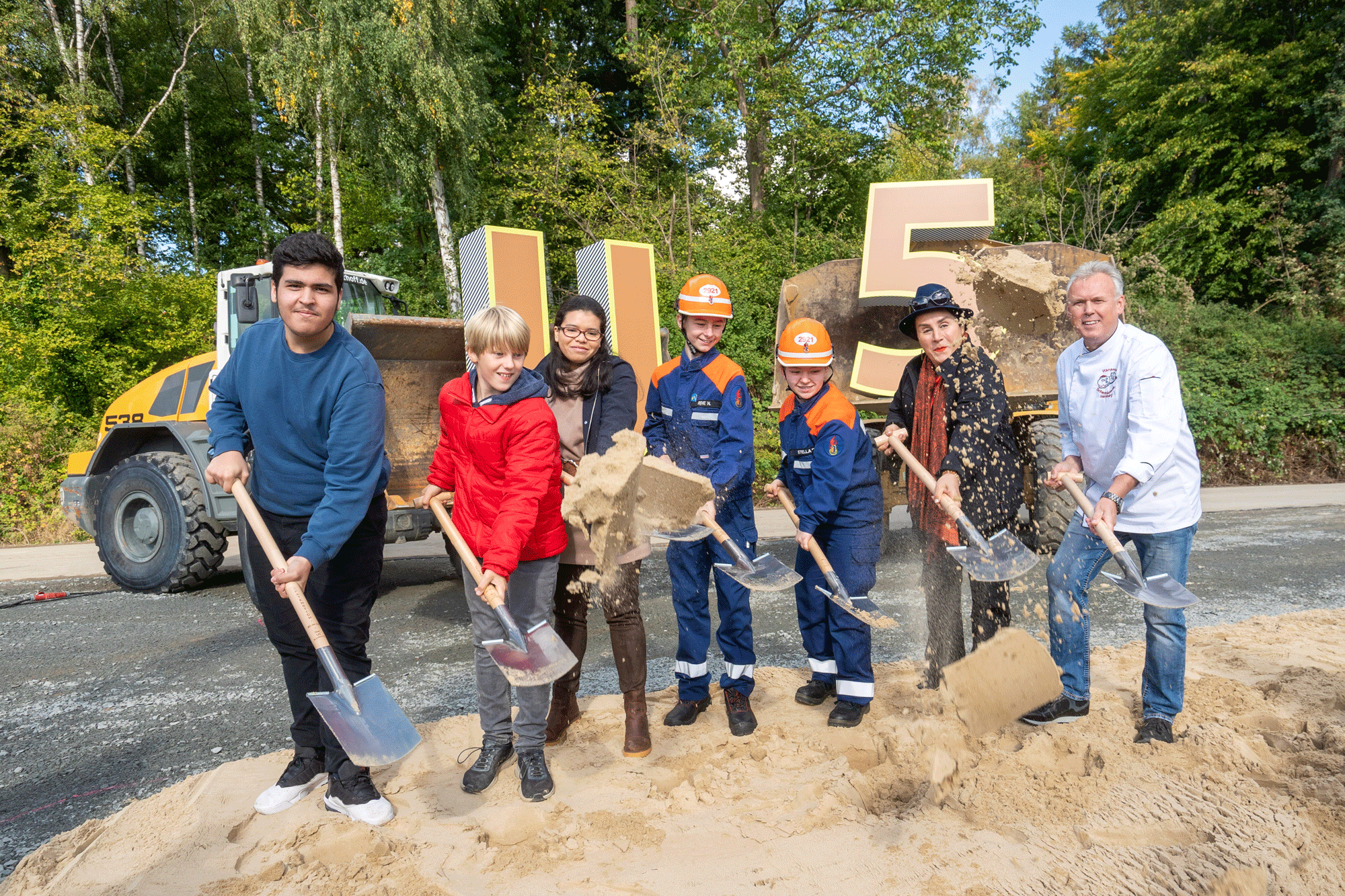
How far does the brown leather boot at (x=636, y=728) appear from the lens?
320 centimetres

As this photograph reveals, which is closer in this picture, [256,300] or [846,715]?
[846,715]

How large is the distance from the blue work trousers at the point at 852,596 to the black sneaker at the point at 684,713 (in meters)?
0.64

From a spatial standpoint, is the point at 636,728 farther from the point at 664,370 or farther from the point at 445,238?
the point at 445,238

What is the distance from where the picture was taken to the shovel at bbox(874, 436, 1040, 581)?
3176mm

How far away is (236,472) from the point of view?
2.62m

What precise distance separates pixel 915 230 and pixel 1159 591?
4.80 m

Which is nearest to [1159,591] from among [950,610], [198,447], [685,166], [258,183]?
[950,610]

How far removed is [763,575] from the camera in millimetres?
3348

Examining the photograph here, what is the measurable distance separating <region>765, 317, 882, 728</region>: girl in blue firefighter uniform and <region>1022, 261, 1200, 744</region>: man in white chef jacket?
74 centimetres

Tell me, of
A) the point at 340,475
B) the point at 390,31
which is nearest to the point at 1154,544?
the point at 340,475

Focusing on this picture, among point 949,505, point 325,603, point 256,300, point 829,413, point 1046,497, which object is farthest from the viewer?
point 1046,497

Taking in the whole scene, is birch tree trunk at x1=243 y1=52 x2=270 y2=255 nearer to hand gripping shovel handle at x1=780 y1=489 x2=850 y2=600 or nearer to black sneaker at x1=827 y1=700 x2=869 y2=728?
hand gripping shovel handle at x1=780 y1=489 x2=850 y2=600

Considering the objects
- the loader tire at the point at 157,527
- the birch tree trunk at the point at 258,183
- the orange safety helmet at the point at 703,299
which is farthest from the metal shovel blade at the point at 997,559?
the birch tree trunk at the point at 258,183

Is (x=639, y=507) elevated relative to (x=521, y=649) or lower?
elevated
